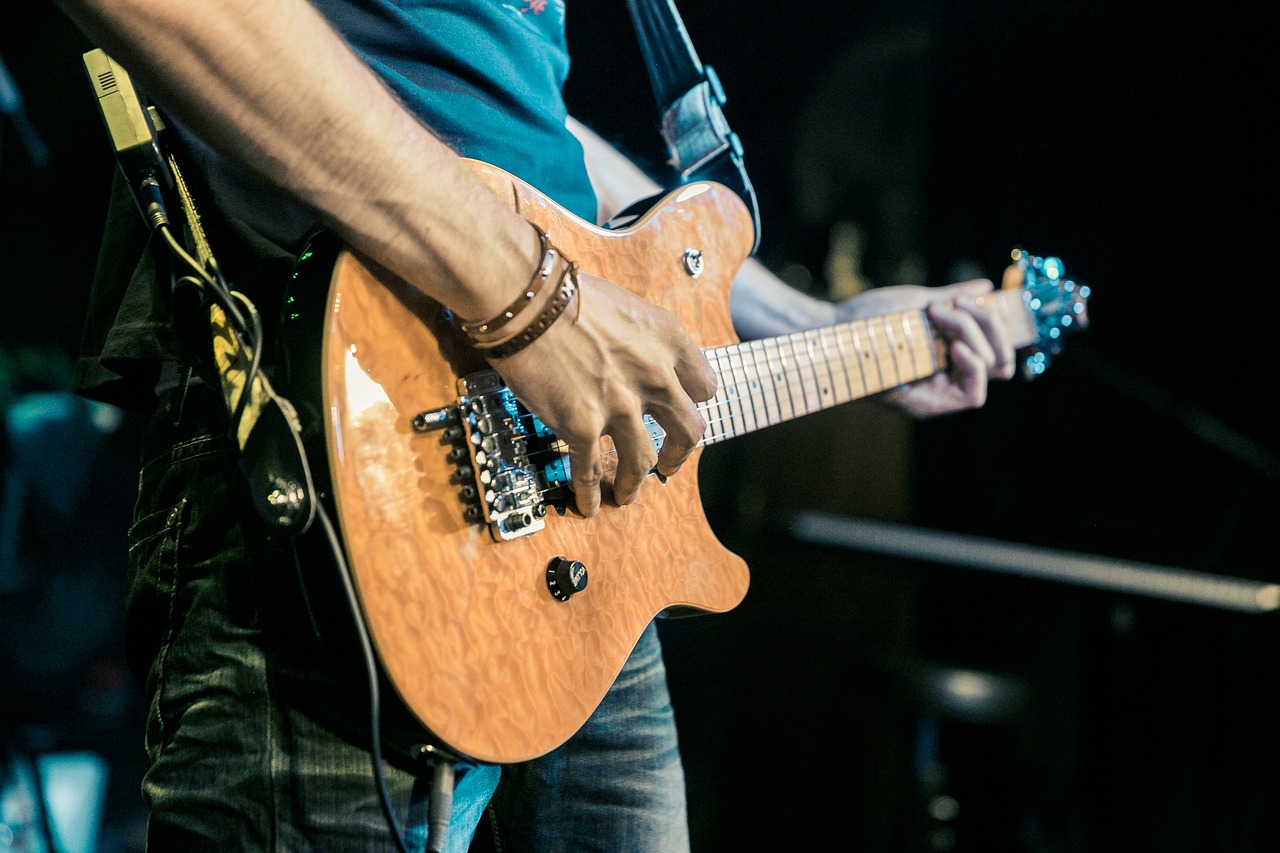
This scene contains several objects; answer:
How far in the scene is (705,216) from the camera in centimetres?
124

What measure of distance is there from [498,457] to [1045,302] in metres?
1.30

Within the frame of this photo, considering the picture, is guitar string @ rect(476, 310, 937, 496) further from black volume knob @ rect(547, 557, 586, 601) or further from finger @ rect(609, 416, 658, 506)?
black volume knob @ rect(547, 557, 586, 601)

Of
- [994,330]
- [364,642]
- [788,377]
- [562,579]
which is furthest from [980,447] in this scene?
[364,642]

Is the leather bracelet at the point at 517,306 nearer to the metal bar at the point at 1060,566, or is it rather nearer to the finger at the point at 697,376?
the finger at the point at 697,376

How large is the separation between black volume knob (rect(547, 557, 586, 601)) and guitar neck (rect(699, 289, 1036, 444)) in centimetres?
31

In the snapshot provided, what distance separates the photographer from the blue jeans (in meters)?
0.77

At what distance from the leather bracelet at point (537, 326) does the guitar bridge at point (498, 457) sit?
6 cm

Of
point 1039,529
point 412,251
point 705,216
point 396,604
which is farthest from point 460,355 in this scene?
point 1039,529

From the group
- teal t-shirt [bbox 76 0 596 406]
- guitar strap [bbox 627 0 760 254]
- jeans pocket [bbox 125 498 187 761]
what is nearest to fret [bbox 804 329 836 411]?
guitar strap [bbox 627 0 760 254]

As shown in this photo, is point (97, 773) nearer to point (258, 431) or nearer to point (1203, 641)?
point (258, 431)

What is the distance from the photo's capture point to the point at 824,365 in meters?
1.40

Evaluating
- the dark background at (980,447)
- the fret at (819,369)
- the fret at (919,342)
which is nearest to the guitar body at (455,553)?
the fret at (819,369)

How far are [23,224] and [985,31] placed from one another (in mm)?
3082

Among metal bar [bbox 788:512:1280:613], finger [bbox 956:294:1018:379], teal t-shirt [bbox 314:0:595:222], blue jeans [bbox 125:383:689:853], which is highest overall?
teal t-shirt [bbox 314:0:595:222]
